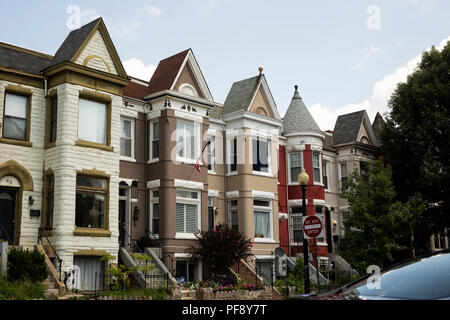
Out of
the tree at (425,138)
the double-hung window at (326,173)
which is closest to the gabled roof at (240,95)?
the double-hung window at (326,173)

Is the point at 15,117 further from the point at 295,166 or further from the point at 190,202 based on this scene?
the point at 295,166

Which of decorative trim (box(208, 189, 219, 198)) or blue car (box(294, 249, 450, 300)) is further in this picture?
decorative trim (box(208, 189, 219, 198))

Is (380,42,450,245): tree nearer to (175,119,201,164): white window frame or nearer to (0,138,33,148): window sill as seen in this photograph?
(175,119,201,164): white window frame

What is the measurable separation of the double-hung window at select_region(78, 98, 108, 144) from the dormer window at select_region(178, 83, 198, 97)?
16.5 feet

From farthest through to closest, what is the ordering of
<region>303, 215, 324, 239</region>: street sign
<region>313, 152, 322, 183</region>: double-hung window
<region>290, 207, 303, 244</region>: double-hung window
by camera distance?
1. <region>313, 152, 322, 183</region>: double-hung window
2. <region>290, 207, 303, 244</region>: double-hung window
3. <region>303, 215, 324, 239</region>: street sign

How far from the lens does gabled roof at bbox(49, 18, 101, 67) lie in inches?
920

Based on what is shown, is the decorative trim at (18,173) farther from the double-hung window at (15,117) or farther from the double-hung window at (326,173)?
the double-hung window at (326,173)

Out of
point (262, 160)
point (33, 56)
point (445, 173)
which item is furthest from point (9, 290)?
point (445, 173)

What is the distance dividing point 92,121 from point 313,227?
1161 cm

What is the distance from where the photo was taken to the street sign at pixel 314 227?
15.8 metres

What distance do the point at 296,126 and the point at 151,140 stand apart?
11038mm

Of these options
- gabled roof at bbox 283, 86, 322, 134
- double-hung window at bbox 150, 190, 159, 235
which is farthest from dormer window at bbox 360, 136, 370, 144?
double-hung window at bbox 150, 190, 159, 235

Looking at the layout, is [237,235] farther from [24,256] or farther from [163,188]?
[24,256]

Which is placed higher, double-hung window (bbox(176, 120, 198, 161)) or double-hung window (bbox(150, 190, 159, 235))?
double-hung window (bbox(176, 120, 198, 161))
